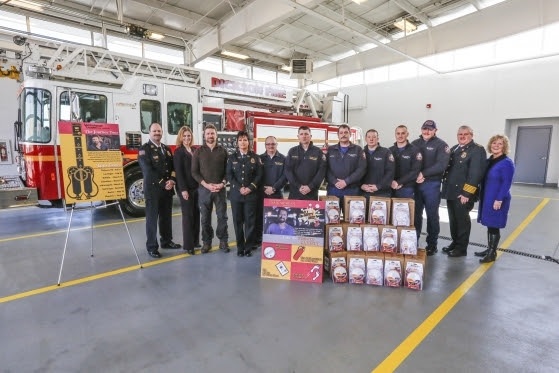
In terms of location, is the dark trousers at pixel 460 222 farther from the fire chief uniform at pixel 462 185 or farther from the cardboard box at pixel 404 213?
the cardboard box at pixel 404 213

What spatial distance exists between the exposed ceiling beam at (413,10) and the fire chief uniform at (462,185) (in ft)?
27.4

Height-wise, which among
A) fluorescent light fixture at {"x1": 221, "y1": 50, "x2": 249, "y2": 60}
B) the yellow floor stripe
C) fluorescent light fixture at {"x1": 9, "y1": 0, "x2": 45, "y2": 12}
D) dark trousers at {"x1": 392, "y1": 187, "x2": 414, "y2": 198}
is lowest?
the yellow floor stripe

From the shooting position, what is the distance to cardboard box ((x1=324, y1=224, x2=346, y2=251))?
142 inches

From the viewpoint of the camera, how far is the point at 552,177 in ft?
39.7

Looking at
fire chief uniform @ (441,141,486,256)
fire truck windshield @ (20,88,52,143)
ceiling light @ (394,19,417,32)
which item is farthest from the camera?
ceiling light @ (394,19,417,32)

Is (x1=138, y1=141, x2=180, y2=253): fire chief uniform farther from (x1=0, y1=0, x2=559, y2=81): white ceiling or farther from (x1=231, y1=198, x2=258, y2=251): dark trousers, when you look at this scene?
(x1=0, y1=0, x2=559, y2=81): white ceiling

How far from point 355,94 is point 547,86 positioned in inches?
324

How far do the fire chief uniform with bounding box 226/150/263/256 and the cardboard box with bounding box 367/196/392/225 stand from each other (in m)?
1.53

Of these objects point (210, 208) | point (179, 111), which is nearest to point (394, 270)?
point (210, 208)

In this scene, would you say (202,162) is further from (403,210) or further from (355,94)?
(355,94)

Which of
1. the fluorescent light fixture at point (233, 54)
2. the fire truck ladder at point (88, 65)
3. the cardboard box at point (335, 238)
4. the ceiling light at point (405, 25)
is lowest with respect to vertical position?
the cardboard box at point (335, 238)

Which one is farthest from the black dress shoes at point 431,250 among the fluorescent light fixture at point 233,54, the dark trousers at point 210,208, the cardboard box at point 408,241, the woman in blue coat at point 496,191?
the fluorescent light fixture at point 233,54

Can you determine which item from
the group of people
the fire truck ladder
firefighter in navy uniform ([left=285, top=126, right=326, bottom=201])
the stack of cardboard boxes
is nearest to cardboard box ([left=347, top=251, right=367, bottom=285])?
the stack of cardboard boxes

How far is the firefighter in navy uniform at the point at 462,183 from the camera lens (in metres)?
4.04
